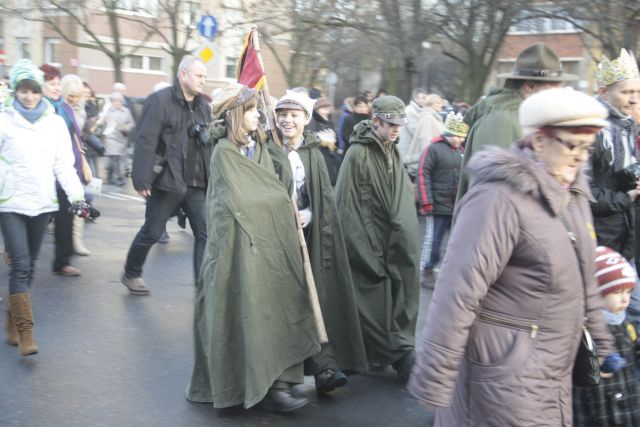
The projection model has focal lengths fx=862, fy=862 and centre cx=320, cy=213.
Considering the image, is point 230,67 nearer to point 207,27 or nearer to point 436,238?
point 207,27

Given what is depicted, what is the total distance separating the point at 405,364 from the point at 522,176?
2.96 metres

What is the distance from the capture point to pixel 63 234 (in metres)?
8.27

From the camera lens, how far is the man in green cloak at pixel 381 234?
18.7ft

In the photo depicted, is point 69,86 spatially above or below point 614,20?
below

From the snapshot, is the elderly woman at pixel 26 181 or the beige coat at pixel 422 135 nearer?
the elderly woman at pixel 26 181

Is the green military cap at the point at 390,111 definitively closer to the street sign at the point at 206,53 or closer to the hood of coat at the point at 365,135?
the hood of coat at the point at 365,135

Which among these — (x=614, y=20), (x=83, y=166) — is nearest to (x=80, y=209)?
(x=83, y=166)

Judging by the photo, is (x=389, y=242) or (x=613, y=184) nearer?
(x=613, y=184)

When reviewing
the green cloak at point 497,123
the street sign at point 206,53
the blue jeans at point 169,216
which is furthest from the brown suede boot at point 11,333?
the street sign at point 206,53

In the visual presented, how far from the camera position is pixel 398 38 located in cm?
1683

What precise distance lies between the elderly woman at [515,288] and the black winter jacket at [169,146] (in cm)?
459

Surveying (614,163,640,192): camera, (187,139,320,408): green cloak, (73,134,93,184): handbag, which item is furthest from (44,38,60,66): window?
(614,163,640,192): camera

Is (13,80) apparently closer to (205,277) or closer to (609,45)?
(205,277)

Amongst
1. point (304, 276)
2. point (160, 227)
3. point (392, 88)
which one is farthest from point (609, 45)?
point (304, 276)
